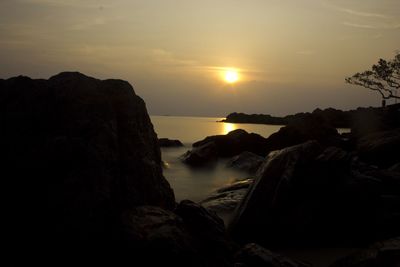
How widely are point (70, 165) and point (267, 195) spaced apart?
4.96 meters

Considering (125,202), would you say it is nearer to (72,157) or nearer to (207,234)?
(72,157)

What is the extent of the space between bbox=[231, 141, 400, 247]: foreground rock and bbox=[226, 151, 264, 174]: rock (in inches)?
414

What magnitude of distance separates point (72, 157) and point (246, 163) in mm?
16954

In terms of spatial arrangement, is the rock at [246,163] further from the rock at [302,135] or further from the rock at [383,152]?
the rock at [383,152]

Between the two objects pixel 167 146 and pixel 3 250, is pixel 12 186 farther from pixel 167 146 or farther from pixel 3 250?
pixel 167 146

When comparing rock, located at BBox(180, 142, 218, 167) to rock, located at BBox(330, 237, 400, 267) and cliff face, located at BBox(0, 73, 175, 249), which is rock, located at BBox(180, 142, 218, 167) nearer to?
cliff face, located at BBox(0, 73, 175, 249)

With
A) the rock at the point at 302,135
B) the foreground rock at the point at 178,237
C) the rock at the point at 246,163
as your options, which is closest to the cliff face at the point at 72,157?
the foreground rock at the point at 178,237

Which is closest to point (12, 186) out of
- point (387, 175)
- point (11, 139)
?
point (11, 139)

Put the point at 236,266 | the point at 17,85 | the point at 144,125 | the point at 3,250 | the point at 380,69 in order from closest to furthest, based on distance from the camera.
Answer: the point at 3,250, the point at 236,266, the point at 17,85, the point at 144,125, the point at 380,69

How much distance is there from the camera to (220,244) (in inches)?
252

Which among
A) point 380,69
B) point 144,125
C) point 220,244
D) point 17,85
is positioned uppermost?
point 380,69

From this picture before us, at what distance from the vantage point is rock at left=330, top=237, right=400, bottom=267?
5559 mm

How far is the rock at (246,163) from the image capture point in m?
21.0

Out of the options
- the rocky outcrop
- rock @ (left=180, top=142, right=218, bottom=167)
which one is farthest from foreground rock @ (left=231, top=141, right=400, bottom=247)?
the rocky outcrop
